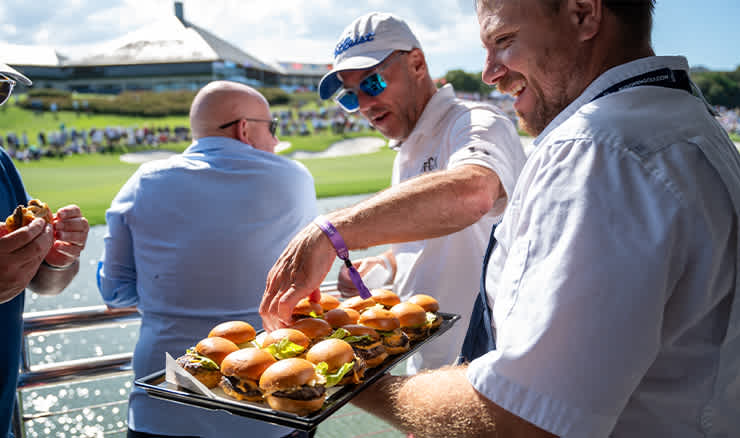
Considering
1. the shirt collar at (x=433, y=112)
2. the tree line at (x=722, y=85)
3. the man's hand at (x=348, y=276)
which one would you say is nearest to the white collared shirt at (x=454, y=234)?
the shirt collar at (x=433, y=112)

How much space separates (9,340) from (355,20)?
1.86 meters

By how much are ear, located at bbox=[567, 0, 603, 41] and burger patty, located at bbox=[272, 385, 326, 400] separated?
2.82ft

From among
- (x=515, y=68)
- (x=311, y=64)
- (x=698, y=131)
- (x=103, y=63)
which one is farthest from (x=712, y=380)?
(x=311, y=64)

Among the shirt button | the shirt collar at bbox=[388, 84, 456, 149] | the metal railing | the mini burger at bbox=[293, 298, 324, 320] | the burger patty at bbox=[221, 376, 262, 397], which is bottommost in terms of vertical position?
the metal railing

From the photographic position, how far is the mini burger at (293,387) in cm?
100

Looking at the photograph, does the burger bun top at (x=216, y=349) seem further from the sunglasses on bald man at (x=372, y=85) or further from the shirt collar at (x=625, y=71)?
the sunglasses on bald man at (x=372, y=85)

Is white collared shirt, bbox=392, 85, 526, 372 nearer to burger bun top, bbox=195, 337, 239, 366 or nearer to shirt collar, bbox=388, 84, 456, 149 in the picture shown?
shirt collar, bbox=388, 84, 456, 149

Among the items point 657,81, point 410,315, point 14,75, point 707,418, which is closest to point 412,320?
point 410,315

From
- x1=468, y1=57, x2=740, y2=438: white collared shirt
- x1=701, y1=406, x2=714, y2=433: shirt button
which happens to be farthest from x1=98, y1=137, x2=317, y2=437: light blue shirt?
x1=701, y1=406, x2=714, y2=433: shirt button

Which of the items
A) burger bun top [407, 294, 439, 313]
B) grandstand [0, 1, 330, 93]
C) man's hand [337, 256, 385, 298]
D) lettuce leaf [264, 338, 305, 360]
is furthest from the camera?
grandstand [0, 1, 330, 93]

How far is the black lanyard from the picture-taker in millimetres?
953

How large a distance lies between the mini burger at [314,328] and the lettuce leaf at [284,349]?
0.34ft

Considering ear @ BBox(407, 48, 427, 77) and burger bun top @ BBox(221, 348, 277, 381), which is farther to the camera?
ear @ BBox(407, 48, 427, 77)

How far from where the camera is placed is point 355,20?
234cm
